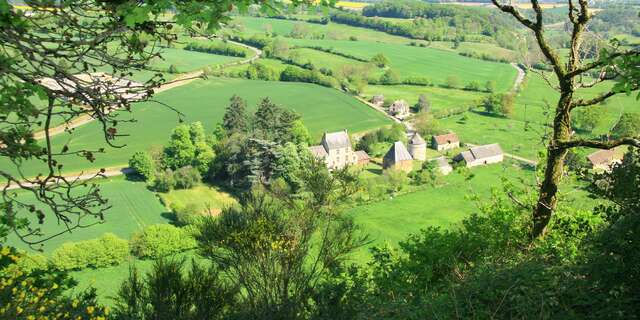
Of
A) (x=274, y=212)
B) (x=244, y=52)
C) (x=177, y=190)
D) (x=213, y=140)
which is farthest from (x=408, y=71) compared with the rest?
(x=274, y=212)

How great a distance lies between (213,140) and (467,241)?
42.0 m

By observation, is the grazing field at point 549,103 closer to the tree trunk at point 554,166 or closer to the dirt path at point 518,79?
the dirt path at point 518,79

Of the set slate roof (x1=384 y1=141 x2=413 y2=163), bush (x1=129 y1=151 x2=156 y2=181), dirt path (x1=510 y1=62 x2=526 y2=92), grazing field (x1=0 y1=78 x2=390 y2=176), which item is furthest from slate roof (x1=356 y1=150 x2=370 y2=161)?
dirt path (x1=510 y1=62 x2=526 y2=92)

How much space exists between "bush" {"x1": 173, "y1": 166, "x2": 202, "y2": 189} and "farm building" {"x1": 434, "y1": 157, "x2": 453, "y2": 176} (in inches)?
835

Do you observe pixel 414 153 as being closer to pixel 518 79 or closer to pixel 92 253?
pixel 92 253

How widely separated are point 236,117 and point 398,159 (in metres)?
15.9

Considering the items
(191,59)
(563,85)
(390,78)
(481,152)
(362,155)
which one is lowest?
(362,155)

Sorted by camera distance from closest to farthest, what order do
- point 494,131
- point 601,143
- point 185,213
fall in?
point 601,143, point 185,213, point 494,131

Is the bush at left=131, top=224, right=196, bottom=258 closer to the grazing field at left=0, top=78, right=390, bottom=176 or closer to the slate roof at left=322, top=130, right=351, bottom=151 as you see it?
the grazing field at left=0, top=78, right=390, bottom=176

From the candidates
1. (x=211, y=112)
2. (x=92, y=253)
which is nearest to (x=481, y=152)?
(x=211, y=112)

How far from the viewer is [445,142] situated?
54.8 m

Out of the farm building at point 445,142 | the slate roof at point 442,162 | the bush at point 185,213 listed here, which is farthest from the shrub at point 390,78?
the bush at point 185,213

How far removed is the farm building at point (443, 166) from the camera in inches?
1869

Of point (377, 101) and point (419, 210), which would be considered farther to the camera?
point (377, 101)
